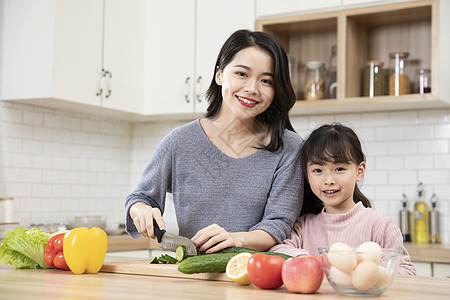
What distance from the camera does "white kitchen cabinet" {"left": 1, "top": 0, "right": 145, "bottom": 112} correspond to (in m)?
3.65

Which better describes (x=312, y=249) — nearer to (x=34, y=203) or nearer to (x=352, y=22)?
(x=352, y=22)

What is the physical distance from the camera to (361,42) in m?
3.93

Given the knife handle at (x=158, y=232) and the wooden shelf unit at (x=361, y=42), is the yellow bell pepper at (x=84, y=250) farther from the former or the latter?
the wooden shelf unit at (x=361, y=42)

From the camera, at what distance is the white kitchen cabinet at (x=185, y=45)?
4.04 m

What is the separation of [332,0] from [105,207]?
2148mm

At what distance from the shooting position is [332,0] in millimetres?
3723

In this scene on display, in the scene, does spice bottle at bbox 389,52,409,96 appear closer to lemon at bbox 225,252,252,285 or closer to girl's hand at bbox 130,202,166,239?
girl's hand at bbox 130,202,166,239

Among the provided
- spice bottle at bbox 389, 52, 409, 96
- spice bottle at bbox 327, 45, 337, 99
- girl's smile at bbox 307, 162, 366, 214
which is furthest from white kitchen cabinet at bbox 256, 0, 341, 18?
girl's smile at bbox 307, 162, 366, 214

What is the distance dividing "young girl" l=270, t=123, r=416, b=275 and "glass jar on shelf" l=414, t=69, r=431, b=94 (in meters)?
1.60

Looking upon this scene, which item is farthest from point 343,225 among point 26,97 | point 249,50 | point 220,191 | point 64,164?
point 64,164

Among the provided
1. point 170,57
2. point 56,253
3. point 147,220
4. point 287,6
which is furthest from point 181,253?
point 170,57

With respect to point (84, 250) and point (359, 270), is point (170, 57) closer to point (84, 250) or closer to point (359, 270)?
point (84, 250)

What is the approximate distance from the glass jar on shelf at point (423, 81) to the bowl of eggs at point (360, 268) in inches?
93.1

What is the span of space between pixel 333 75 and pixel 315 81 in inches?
4.5
